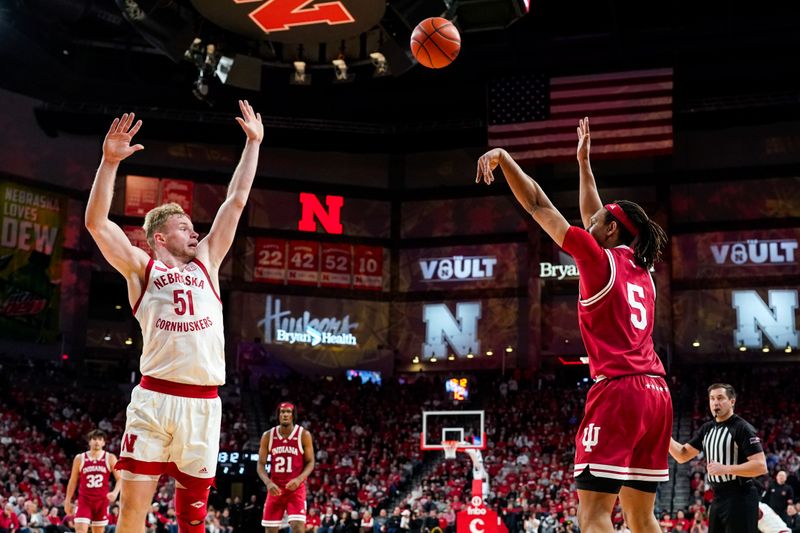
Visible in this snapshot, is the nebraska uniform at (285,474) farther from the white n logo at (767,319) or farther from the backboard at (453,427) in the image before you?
the white n logo at (767,319)

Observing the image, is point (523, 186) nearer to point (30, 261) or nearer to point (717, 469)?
point (717, 469)

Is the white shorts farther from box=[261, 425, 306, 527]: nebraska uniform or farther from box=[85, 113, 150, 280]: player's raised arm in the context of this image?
box=[261, 425, 306, 527]: nebraska uniform

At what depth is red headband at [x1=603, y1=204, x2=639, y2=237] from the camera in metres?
5.47

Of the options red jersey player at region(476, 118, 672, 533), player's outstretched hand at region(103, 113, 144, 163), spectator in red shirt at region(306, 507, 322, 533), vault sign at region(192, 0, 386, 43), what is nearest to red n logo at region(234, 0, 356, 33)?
vault sign at region(192, 0, 386, 43)

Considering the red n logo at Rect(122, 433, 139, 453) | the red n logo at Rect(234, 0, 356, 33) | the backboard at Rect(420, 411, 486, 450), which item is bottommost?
the red n logo at Rect(122, 433, 139, 453)

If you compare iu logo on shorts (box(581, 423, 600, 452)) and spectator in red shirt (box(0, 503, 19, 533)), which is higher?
iu logo on shorts (box(581, 423, 600, 452))

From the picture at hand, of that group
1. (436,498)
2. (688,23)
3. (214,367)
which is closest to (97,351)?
(436,498)

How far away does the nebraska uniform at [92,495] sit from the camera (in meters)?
13.4

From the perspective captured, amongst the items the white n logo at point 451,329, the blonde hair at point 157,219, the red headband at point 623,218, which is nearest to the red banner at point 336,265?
the white n logo at point 451,329

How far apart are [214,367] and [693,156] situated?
1213 inches

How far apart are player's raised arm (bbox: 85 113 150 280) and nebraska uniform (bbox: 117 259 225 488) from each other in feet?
0.62

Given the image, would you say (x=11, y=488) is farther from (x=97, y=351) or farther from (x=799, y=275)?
(x=799, y=275)

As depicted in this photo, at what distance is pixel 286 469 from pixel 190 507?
6912 millimetres

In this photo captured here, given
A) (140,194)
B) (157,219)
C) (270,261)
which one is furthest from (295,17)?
(157,219)
